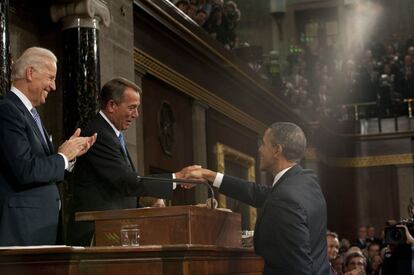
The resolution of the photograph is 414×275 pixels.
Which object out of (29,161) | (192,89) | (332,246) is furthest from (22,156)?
(192,89)

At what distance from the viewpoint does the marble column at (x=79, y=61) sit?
20.9 ft

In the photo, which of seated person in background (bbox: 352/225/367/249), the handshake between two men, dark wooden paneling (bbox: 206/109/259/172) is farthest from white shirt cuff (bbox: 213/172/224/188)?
seated person in background (bbox: 352/225/367/249)

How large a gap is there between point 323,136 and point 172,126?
900 cm

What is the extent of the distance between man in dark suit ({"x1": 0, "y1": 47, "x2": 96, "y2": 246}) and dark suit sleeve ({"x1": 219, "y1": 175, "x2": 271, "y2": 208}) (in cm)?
101

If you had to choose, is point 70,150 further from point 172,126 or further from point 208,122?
point 208,122

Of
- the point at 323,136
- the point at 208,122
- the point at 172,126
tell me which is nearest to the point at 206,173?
the point at 172,126

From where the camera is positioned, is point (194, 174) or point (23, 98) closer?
point (23, 98)

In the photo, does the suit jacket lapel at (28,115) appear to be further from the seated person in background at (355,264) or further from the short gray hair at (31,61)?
the seated person in background at (355,264)

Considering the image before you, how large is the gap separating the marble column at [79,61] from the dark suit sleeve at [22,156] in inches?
96.7

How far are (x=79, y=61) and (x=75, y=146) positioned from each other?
258cm

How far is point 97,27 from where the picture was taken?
6.66 meters

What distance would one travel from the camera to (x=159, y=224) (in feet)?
12.3

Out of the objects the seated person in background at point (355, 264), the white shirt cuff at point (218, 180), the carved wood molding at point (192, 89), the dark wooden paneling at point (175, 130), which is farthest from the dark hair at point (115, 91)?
the seated person in background at point (355, 264)

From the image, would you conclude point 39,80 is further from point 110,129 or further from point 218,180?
point 218,180
